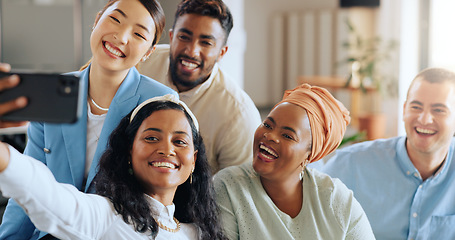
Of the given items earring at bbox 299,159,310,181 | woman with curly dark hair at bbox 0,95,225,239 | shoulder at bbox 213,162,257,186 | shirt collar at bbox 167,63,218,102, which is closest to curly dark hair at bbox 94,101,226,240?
woman with curly dark hair at bbox 0,95,225,239

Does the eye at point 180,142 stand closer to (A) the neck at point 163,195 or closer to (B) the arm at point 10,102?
(A) the neck at point 163,195

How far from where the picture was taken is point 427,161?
2209mm

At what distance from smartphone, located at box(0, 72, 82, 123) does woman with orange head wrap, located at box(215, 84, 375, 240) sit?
833 mm

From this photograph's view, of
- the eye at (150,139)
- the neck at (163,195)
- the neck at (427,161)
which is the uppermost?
the eye at (150,139)

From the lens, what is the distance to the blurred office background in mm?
5449

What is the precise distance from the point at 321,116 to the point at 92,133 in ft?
2.42

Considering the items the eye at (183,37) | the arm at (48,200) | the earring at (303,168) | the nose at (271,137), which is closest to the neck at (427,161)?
the earring at (303,168)

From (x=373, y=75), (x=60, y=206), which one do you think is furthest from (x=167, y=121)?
(x=373, y=75)

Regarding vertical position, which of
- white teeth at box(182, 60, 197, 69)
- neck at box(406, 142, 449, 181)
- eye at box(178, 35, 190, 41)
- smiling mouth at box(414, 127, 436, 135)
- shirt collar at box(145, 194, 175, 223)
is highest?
eye at box(178, 35, 190, 41)

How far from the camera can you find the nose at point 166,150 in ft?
4.85

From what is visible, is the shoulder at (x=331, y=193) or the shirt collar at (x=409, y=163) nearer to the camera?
the shoulder at (x=331, y=193)

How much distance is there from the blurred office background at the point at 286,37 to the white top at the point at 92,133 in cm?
228

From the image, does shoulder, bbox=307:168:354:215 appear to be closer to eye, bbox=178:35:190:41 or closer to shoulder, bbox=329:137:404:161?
shoulder, bbox=329:137:404:161

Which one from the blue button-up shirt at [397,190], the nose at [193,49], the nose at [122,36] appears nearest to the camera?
the nose at [122,36]
